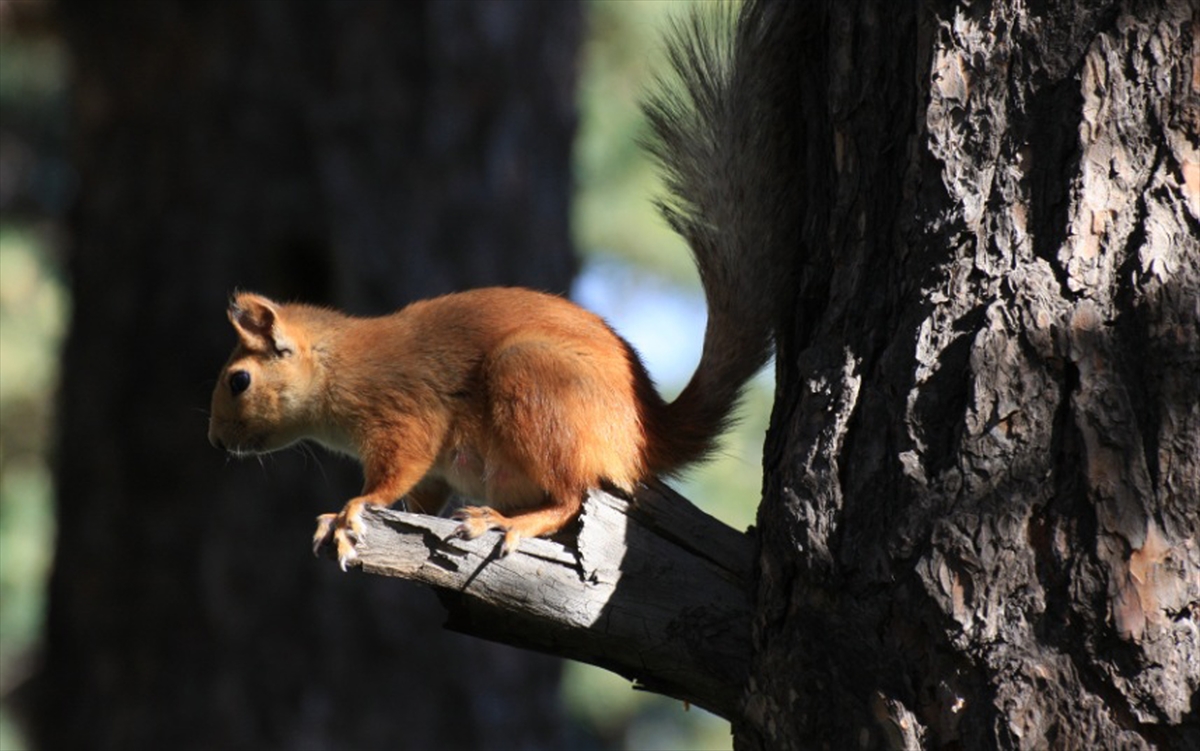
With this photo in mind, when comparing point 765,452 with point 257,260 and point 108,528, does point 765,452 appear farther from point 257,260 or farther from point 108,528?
point 108,528

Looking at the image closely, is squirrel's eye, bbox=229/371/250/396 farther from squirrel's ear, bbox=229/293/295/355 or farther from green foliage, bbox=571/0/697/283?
green foliage, bbox=571/0/697/283

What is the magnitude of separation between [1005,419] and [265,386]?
1.34m

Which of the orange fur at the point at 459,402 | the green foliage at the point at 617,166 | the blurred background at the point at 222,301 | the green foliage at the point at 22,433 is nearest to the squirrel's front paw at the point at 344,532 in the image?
the orange fur at the point at 459,402

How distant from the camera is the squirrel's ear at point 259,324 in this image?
2.35 meters

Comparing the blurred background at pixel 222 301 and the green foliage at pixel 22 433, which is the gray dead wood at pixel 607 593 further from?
the green foliage at pixel 22 433

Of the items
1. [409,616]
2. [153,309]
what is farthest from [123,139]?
[409,616]

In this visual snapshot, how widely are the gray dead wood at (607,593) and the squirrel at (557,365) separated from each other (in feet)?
0.24

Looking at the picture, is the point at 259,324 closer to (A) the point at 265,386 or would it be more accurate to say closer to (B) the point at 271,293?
(A) the point at 265,386

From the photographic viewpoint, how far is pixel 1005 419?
1454 millimetres

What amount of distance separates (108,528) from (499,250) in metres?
1.37

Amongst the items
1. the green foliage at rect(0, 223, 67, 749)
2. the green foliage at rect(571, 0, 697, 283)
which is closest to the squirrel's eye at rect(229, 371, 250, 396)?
the green foliage at rect(0, 223, 67, 749)

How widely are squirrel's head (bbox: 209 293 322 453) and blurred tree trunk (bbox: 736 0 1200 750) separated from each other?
1.02 metres

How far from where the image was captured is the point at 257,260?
388 cm

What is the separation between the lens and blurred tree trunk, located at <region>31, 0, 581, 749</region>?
382 cm
